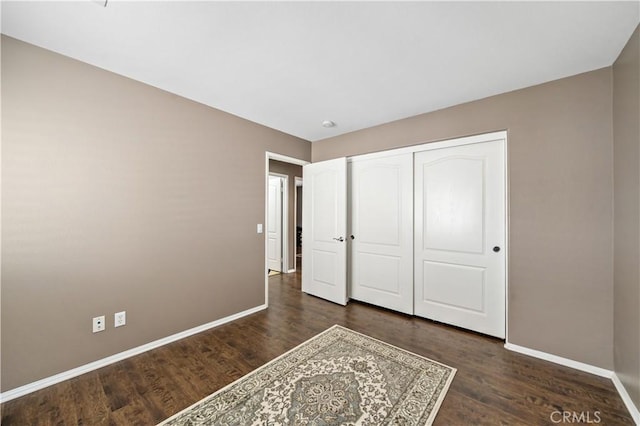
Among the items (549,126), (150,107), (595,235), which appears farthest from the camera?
(150,107)

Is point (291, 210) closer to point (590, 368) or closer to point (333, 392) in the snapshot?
point (333, 392)

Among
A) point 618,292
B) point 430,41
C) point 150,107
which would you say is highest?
point 430,41

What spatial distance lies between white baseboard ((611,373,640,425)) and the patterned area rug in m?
1.00

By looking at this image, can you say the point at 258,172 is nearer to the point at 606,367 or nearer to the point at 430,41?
the point at 430,41

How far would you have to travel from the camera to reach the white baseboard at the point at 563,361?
80.2 inches

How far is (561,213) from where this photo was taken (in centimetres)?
222

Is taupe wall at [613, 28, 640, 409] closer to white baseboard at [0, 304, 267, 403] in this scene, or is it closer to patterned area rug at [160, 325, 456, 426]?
patterned area rug at [160, 325, 456, 426]

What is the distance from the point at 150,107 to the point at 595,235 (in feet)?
13.2

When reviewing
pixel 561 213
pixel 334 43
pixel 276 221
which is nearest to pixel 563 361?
pixel 561 213

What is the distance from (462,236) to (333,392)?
207cm

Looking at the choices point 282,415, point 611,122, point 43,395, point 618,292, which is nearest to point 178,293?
point 43,395

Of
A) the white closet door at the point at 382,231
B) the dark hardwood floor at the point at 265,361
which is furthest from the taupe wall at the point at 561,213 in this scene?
the white closet door at the point at 382,231

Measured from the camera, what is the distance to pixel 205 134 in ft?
9.39

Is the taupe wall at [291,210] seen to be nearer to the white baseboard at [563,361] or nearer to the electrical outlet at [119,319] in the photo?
the electrical outlet at [119,319]
